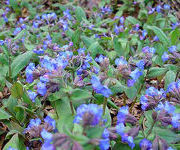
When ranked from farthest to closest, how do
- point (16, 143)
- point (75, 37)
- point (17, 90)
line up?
1. point (75, 37)
2. point (17, 90)
3. point (16, 143)

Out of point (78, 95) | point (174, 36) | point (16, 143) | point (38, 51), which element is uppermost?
point (78, 95)

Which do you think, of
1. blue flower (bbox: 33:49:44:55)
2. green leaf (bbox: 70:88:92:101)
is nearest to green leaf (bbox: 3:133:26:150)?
green leaf (bbox: 70:88:92:101)

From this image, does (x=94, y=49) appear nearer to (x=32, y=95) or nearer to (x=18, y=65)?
(x=18, y=65)

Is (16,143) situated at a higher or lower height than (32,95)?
lower

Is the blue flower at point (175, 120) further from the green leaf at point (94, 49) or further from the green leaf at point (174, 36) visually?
the green leaf at point (174, 36)

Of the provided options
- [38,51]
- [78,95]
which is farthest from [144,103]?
[38,51]

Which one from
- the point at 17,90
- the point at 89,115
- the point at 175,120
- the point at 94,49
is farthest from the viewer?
the point at 94,49

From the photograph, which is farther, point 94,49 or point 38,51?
point 94,49

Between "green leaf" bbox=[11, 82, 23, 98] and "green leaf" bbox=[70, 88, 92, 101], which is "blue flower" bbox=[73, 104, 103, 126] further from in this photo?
"green leaf" bbox=[11, 82, 23, 98]
